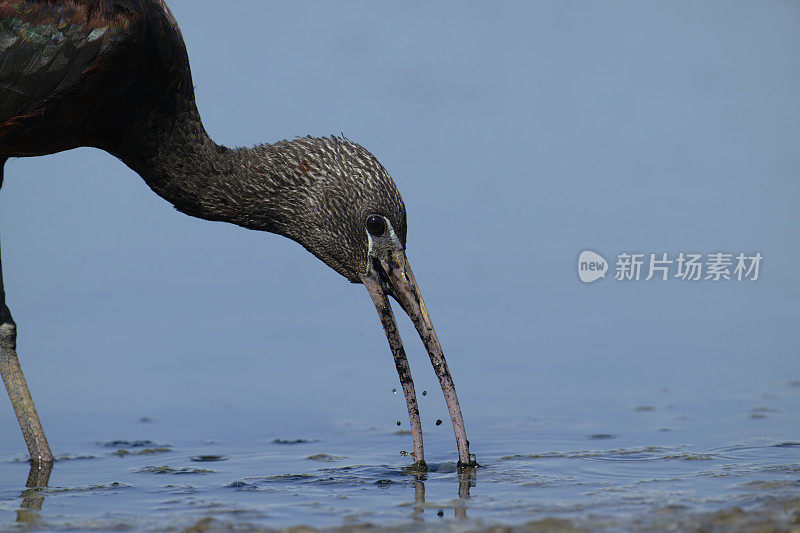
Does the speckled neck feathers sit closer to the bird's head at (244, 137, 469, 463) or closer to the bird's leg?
the bird's head at (244, 137, 469, 463)

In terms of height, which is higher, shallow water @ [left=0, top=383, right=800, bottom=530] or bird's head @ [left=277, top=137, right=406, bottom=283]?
bird's head @ [left=277, top=137, right=406, bottom=283]

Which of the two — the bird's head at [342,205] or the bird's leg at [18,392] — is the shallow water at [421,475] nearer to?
the bird's leg at [18,392]

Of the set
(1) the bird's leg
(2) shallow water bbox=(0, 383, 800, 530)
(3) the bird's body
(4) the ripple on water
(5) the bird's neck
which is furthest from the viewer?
(1) the bird's leg

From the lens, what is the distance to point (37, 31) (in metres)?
7.39

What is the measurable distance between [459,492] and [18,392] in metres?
3.70

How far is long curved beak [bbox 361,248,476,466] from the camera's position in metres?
7.64

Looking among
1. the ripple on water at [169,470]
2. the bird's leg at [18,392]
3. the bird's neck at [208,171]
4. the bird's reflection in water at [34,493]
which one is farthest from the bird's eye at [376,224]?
the bird's leg at [18,392]

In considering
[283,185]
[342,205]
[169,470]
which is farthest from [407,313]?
[169,470]

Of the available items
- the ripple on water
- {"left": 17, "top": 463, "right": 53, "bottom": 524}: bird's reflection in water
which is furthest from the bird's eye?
{"left": 17, "top": 463, "right": 53, "bottom": 524}: bird's reflection in water

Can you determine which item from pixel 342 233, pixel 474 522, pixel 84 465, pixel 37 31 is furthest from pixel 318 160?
pixel 474 522

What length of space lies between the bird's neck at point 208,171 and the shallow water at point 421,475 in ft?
6.00

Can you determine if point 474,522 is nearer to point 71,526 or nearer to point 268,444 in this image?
point 71,526

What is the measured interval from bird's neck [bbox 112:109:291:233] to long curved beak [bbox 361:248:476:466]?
873mm

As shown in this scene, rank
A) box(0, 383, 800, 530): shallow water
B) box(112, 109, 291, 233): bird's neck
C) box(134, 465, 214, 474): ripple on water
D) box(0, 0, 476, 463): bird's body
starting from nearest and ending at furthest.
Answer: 1. box(0, 383, 800, 530): shallow water
2. box(0, 0, 476, 463): bird's body
3. box(134, 465, 214, 474): ripple on water
4. box(112, 109, 291, 233): bird's neck
